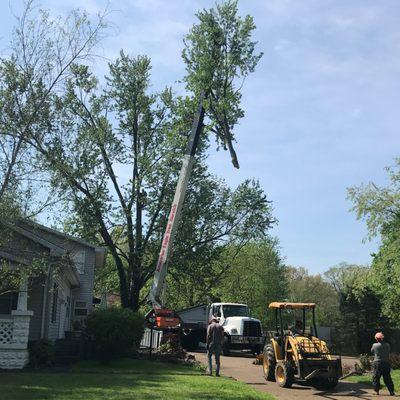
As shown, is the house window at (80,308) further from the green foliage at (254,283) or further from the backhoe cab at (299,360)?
the green foliage at (254,283)

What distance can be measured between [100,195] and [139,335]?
1471 centimetres

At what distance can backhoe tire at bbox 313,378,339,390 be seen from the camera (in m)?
14.4

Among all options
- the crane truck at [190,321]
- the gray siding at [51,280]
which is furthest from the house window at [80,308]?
the crane truck at [190,321]

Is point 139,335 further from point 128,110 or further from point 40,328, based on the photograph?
point 128,110

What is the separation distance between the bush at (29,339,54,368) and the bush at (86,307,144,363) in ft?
5.77

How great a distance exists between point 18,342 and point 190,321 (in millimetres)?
19967

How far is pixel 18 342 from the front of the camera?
16406mm

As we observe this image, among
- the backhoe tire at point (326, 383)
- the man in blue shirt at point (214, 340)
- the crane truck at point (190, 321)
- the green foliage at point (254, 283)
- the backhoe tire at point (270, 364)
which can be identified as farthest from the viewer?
the green foliage at point (254, 283)

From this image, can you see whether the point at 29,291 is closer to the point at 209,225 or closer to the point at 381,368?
the point at 381,368

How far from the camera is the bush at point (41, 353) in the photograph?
16.9 meters

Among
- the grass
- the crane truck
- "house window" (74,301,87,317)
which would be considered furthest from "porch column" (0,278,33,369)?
"house window" (74,301,87,317)

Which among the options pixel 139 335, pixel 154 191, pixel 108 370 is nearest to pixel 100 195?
pixel 154 191

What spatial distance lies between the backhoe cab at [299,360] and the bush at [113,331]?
5.00 meters

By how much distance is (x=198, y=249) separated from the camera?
3472 cm
